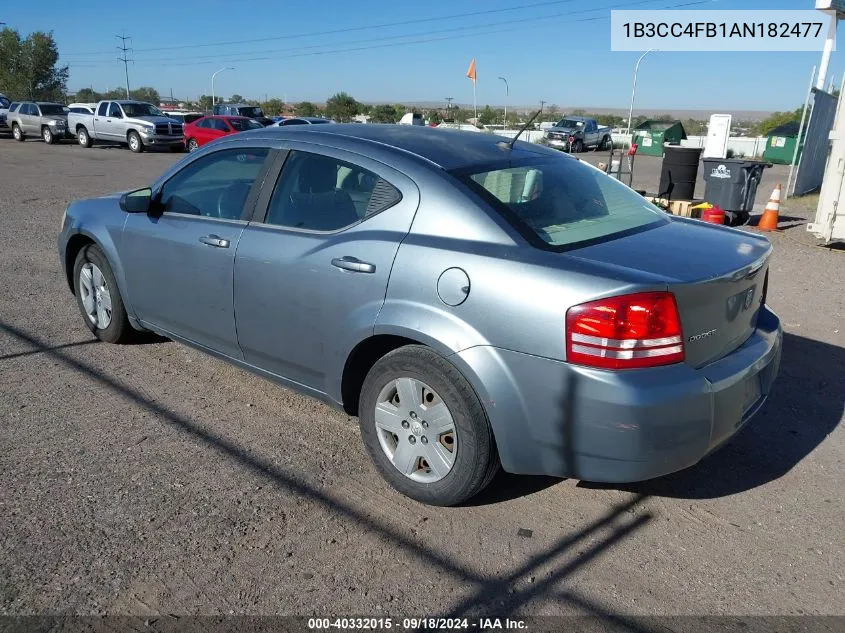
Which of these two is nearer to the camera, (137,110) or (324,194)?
Result: (324,194)

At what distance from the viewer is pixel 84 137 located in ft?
95.4

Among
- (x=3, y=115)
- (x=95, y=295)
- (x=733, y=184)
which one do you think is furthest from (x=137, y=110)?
(x=95, y=295)

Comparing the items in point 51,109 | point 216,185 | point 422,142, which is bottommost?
point 51,109

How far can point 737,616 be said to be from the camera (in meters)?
2.54

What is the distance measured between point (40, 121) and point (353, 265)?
3355cm

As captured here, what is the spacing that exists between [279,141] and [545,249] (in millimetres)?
1745

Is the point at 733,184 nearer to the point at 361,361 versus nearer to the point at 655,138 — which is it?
the point at 361,361

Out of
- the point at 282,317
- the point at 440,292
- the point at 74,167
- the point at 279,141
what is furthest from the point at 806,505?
the point at 74,167

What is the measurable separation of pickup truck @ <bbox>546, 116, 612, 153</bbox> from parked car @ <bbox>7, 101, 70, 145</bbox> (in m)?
22.3

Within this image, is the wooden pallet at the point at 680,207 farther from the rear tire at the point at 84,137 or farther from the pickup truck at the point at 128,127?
the rear tire at the point at 84,137

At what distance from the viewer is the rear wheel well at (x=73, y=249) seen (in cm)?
504

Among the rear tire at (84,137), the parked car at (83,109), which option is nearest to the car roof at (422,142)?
the rear tire at (84,137)

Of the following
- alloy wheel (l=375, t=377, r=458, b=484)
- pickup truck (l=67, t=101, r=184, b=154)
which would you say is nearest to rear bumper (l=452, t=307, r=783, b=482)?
alloy wheel (l=375, t=377, r=458, b=484)

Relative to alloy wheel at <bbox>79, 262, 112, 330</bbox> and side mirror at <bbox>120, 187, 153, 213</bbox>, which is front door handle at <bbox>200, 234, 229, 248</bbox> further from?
alloy wheel at <bbox>79, 262, 112, 330</bbox>
